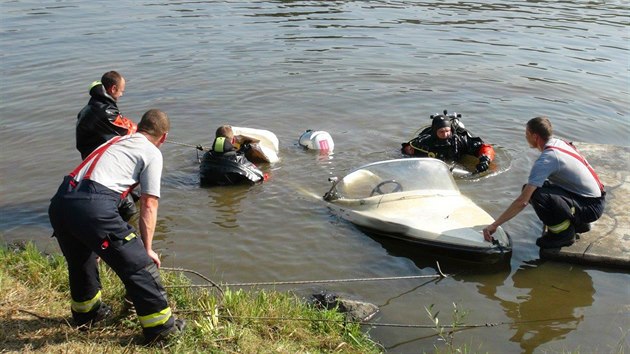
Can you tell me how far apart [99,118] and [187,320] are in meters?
3.38

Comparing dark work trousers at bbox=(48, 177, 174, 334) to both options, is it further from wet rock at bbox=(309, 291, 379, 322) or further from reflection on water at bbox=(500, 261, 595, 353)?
reflection on water at bbox=(500, 261, 595, 353)

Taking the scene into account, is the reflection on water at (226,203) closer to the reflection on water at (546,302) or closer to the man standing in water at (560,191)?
the man standing in water at (560,191)

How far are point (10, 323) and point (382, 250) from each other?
4044 mm

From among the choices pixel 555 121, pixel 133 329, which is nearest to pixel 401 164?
pixel 133 329

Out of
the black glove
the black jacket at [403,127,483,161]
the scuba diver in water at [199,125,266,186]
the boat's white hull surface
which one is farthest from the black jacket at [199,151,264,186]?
the black glove

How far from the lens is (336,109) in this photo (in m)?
13.2

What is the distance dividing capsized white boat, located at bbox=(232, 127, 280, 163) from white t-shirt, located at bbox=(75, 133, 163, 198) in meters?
5.37

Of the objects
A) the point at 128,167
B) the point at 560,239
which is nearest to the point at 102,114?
the point at 128,167

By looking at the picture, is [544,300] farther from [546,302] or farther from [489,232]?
[489,232]

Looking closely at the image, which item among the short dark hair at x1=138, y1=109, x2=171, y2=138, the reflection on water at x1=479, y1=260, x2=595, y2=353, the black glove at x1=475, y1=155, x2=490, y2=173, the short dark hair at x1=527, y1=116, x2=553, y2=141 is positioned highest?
the short dark hair at x1=138, y1=109, x2=171, y2=138

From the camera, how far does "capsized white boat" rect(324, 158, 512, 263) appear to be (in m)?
7.16

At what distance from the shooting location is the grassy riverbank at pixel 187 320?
4.98 metres

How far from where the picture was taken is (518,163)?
10.5 metres

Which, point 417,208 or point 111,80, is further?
point 417,208
